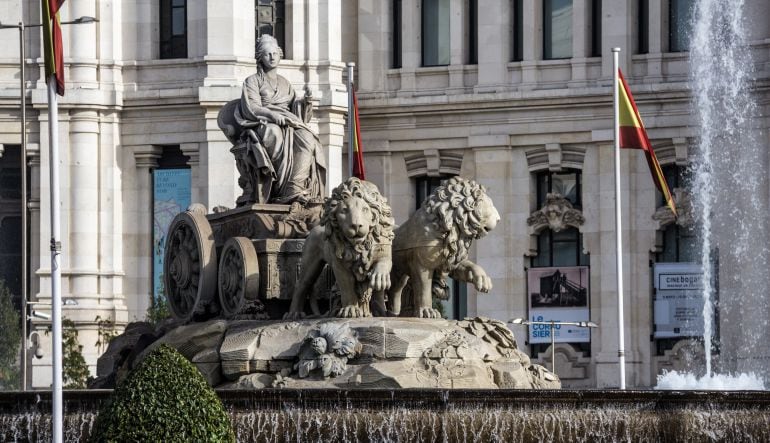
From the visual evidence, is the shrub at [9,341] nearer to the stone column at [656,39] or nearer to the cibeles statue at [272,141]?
the stone column at [656,39]

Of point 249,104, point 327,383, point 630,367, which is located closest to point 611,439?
point 327,383

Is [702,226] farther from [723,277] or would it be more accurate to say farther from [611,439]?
[611,439]

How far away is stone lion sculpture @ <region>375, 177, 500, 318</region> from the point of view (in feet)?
130

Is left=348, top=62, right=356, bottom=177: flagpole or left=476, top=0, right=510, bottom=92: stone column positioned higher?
left=476, top=0, right=510, bottom=92: stone column

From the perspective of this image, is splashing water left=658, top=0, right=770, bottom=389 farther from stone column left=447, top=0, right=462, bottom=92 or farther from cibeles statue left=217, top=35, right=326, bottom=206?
cibeles statue left=217, top=35, right=326, bottom=206

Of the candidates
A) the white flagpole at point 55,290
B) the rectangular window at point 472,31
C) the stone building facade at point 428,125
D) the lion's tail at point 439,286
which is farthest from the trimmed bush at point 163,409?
the rectangular window at point 472,31

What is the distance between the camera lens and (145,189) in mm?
78125

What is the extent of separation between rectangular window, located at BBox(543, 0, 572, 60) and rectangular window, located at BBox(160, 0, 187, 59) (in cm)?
900

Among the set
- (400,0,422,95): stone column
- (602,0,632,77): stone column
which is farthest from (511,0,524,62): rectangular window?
(400,0,422,95): stone column

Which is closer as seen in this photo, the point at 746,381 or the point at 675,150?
the point at 746,381

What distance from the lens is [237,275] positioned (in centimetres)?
4184

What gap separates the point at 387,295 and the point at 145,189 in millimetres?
37706

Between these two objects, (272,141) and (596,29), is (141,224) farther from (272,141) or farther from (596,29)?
(272,141)

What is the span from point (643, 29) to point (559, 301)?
7.04m
